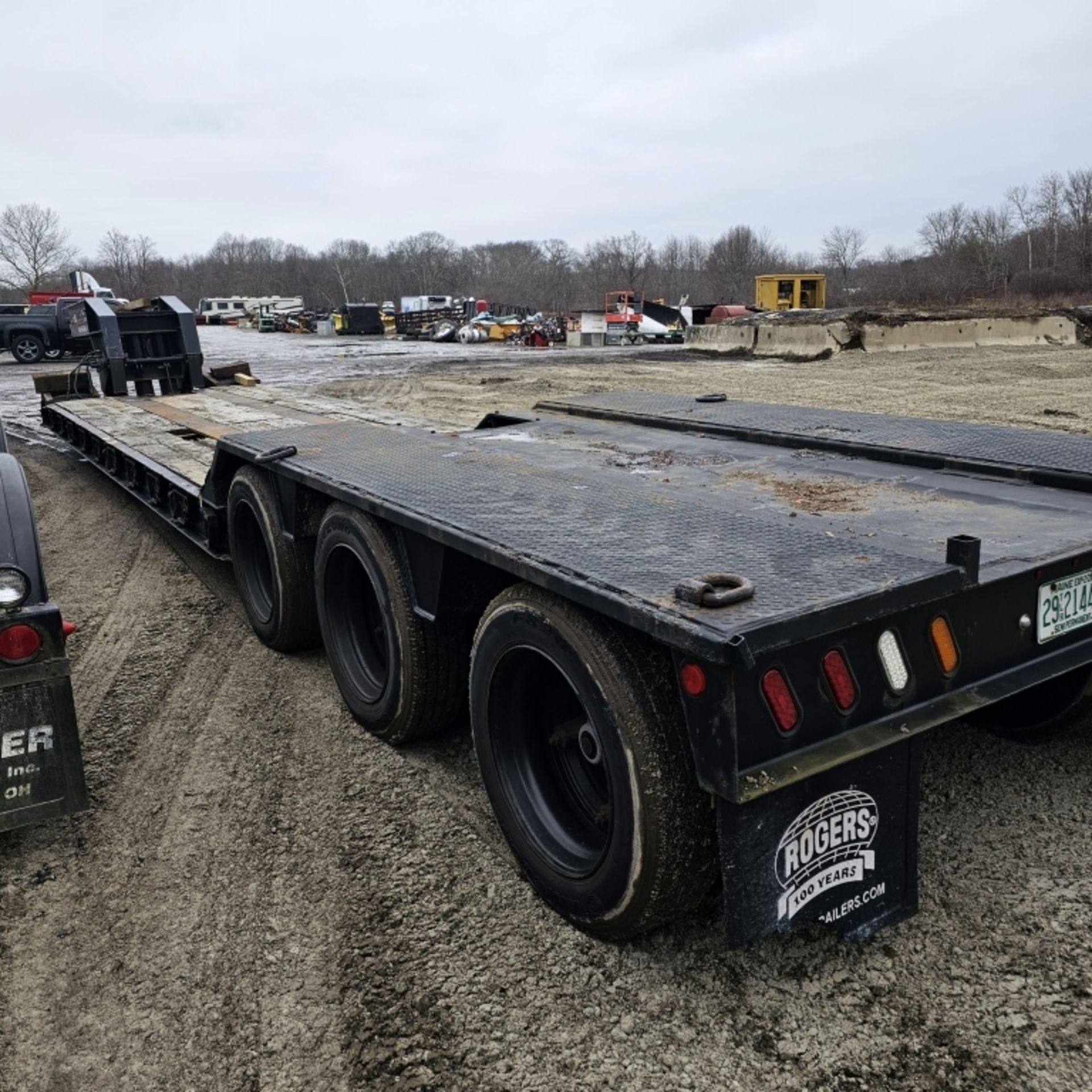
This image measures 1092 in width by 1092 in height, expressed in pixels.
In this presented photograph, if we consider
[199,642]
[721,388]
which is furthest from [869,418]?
[721,388]

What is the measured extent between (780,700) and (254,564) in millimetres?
3737

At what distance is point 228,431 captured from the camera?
24.4 feet

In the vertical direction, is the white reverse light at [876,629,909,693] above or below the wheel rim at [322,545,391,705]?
above

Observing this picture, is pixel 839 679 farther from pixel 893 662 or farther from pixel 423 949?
pixel 423 949

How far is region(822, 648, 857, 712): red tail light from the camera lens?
224 cm

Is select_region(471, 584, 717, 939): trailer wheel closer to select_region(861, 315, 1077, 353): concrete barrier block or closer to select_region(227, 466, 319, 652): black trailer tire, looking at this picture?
select_region(227, 466, 319, 652): black trailer tire

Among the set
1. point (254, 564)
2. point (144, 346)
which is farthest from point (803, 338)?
point (254, 564)

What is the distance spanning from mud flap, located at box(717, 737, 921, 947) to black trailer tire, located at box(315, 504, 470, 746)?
1.54 meters

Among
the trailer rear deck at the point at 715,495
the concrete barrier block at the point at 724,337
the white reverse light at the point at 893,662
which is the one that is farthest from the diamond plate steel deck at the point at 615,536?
the concrete barrier block at the point at 724,337

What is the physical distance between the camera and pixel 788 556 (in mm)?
2594

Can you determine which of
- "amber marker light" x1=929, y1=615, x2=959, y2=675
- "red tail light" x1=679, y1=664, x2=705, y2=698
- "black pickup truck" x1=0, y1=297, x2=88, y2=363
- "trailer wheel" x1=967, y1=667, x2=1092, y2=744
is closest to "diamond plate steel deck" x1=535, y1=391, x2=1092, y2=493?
"trailer wheel" x1=967, y1=667, x2=1092, y2=744

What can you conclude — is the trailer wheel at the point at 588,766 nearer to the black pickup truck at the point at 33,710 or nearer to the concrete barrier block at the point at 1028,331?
the black pickup truck at the point at 33,710

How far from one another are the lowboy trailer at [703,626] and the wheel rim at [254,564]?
0.42 meters

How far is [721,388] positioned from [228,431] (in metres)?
12.2
